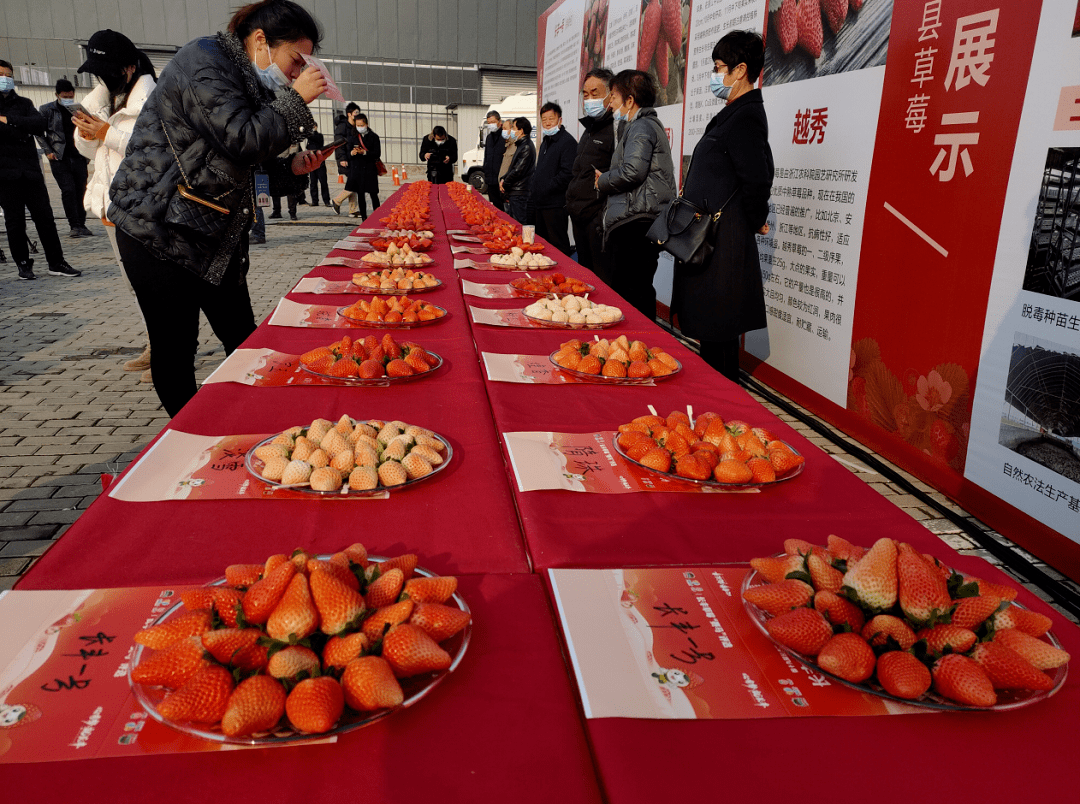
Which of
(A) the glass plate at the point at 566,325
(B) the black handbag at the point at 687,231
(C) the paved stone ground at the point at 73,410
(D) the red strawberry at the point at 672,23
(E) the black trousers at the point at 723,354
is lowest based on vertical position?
(C) the paved stone ground at the point at 73,410

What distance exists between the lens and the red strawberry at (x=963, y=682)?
780 mm

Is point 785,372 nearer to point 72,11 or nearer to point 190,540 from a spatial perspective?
point 190,540

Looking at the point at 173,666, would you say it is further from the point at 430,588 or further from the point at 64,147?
the point at 64,147

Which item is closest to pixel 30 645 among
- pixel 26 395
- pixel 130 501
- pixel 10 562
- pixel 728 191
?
pixel 130 501

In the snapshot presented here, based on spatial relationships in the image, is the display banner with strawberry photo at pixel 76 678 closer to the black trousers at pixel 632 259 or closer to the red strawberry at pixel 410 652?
the red strawberry at pixel 410 652

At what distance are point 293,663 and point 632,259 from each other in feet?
14.7

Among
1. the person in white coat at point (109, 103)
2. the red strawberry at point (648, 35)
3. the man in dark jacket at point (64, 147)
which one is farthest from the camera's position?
the man in dark jacket at point (64, 147)

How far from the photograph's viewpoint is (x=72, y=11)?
2758cm

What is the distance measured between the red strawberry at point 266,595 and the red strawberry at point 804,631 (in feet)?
1.90

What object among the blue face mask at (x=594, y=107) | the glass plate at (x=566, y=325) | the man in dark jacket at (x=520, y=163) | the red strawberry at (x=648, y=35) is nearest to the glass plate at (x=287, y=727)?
the glass plate at (x=566, y=325)

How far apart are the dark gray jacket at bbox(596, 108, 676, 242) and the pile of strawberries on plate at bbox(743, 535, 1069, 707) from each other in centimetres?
380

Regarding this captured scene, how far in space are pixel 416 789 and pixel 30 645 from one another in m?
0.53

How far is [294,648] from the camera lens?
0.75 m

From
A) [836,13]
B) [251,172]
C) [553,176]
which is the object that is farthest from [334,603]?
[553,176]
